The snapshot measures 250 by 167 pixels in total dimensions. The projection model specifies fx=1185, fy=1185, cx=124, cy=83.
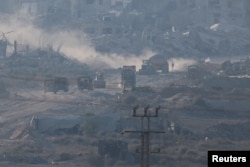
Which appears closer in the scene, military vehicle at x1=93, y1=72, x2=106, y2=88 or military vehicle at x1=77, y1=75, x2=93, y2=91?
military vehicle at x1=77, y1=75, x2=93, y2=91

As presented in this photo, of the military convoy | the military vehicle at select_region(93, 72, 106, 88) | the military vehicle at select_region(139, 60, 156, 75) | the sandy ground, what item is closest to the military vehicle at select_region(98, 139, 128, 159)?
the sandy ground

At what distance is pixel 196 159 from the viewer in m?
30.0

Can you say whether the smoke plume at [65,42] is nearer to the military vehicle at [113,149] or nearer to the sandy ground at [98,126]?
the sandy ground at [98,126]

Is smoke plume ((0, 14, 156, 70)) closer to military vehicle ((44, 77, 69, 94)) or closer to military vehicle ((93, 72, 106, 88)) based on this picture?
military vehicle ((93, 72, 106, 88))

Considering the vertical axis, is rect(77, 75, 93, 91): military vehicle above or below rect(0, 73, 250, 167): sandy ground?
above

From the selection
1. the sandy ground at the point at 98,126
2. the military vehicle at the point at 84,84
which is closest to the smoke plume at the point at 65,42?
the military vehicle at the point at 84,84

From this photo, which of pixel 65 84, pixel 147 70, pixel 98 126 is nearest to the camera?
pixel 98 126

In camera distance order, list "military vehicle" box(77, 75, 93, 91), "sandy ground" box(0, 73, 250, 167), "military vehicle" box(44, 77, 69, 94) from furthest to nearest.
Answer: "military vehicle" box(77, 75, 93, 91)
"military vehicle" box(44, 77, 69, 94)
"sandy ground" box(0, 73, 250, 167)

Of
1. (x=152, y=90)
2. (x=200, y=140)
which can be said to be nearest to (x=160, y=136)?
(x=200, y=140)

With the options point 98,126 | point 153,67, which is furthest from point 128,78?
point 98,126

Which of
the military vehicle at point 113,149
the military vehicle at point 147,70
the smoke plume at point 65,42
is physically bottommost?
the military vehicle at point 113,149

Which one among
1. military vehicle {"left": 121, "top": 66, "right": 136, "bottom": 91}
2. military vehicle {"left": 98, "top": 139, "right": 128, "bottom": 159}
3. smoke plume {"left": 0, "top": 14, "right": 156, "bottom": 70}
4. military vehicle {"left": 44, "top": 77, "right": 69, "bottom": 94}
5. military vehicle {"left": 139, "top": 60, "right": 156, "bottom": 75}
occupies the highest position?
smoke plume {"left": 0, "top": 14, "right": 156, "bottom": 70}

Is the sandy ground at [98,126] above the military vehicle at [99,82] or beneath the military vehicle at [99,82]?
beneath

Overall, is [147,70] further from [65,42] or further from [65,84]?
[65,42]
